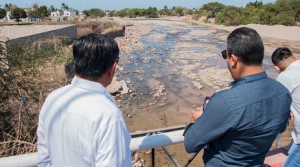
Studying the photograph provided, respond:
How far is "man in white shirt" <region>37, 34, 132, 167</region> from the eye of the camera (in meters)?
1.05

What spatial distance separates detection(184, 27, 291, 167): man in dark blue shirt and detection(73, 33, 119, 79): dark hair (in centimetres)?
58

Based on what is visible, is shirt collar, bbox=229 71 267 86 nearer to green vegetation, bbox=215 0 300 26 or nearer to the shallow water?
the shallow water

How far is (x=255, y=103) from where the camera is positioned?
1217 millimetres

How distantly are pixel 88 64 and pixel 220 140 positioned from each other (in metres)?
0.82

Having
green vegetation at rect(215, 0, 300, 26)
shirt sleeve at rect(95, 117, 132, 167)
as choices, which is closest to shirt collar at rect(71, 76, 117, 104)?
shirt sleeve at rect(95, 117, 132, 167)

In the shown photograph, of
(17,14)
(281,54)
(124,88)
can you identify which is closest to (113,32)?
(124,88)

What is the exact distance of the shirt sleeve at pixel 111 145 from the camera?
1047 mm

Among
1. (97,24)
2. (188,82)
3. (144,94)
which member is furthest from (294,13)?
(144,94)

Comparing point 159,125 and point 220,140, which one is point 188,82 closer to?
point 159,125

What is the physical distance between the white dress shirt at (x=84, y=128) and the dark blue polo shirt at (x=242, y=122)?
1.40 ft

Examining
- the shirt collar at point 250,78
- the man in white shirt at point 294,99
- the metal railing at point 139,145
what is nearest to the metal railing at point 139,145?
the metal railing at point 139,145

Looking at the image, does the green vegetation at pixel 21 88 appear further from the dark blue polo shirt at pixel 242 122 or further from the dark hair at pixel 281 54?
the dark hair at pixel 281 54

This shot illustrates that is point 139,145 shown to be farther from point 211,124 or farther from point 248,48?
point 248,48

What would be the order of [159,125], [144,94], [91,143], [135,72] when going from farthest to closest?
1. [135,72]
2. [144,94]
3. [159,125]
4. [91,143]
